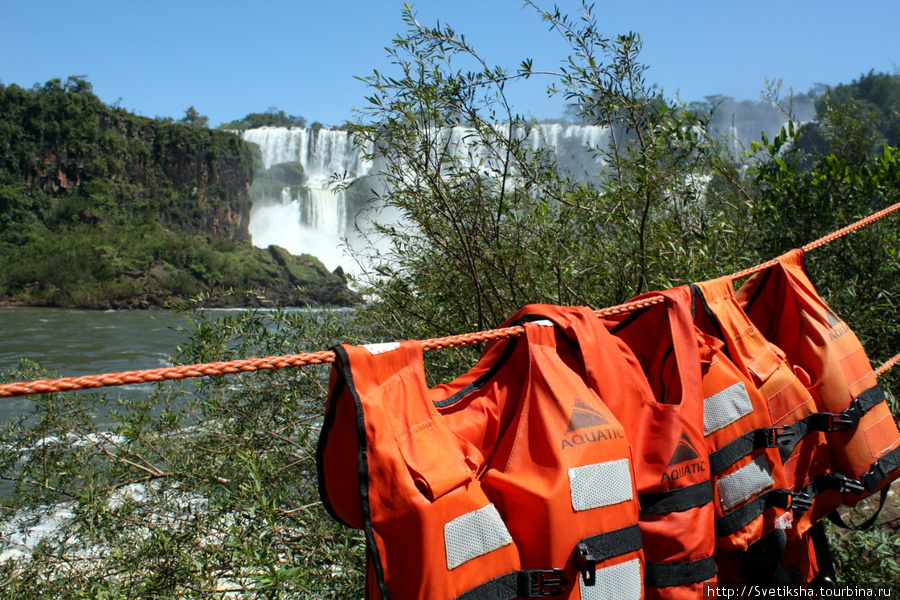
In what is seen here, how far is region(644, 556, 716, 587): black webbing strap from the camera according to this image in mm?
1306

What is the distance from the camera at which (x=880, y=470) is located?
177 cm

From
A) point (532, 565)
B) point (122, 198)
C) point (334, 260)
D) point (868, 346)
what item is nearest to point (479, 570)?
point (532, 565)

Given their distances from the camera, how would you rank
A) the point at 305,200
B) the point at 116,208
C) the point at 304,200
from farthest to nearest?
the point at 304,200 < the point at 305,200 < the point at 116,208

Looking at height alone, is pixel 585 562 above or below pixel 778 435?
below

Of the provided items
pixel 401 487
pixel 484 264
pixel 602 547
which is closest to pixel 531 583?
pixel 602 547

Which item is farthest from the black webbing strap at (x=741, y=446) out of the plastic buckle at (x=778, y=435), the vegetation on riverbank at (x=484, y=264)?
the vegetation on riverbank at (x=484, y=264)

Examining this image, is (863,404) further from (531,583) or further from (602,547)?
(531,583)

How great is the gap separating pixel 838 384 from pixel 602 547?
40.7 inches

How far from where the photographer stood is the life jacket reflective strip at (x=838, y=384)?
1742mm

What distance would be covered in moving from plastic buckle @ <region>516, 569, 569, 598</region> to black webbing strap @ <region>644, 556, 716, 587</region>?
1.03 feet

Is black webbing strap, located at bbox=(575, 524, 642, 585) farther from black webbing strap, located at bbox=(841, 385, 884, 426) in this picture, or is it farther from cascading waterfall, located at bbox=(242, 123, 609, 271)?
cascading waterfall, located at bbox=(242, 123, 609, 271)

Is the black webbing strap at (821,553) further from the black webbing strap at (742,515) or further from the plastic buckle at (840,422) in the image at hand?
the black webbing strap at (742,515)

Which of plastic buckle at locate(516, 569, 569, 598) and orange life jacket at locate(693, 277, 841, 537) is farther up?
orange life jacket at locate(693, 277, 841, 537)

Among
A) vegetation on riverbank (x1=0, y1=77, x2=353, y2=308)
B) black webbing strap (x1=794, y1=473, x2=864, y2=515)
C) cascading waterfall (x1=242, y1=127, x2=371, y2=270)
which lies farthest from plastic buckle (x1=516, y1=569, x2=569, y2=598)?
cascading waterfall (x1=242, y1=127, x2=371, y2=270)
